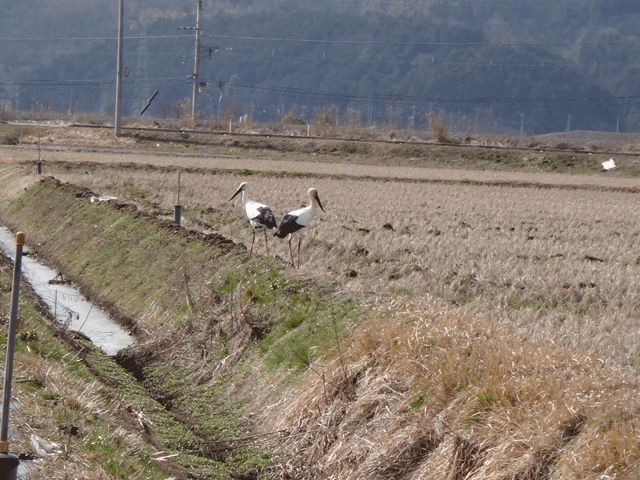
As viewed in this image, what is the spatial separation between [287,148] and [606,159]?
21172 millimetres

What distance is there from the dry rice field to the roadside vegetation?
9 centimetres

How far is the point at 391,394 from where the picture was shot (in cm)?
830

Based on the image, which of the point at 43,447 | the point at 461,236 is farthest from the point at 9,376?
the point at 461,236

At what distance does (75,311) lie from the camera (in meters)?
15.3

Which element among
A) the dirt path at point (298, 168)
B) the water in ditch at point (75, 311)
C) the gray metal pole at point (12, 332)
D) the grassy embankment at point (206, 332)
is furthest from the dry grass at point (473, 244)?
the dirt path at point (298, 168)

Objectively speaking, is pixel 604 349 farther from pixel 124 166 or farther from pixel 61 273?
pixel 124 166

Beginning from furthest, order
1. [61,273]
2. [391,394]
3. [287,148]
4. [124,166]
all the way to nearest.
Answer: [287,148]
[124,166]
[61,273]
[391,394]

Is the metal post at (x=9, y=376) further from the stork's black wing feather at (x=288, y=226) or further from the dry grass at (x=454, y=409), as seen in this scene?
the stork's black wing feather at (x=288, y=226)

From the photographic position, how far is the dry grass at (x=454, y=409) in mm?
6715

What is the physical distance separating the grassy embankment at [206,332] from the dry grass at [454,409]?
0.77m

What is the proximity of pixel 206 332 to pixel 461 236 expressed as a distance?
389 inches

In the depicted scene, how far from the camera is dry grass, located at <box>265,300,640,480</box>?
264 inches

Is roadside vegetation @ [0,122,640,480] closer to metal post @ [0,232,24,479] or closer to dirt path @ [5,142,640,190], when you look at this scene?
metal post @ [0,232,24,479]

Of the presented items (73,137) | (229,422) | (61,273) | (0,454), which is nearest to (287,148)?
(73,137)
